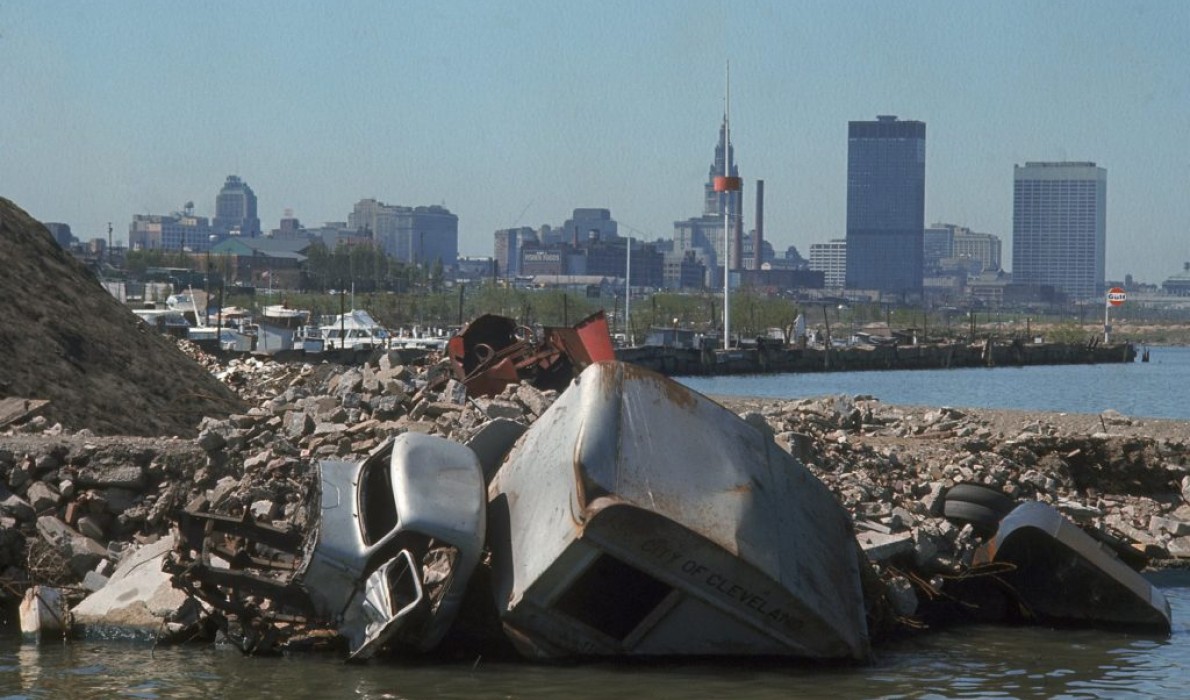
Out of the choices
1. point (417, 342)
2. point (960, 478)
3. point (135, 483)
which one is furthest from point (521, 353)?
point (417, 342)

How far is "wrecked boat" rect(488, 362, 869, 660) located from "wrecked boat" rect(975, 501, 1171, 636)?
213 centimetres

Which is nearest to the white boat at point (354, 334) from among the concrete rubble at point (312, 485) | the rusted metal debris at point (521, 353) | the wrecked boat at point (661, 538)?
the rusted metal debris at point (521, 353)

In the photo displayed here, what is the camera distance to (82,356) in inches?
835

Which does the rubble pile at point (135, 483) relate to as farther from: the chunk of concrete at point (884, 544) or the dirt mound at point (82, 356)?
the chunk of concrete at point (884, 544)

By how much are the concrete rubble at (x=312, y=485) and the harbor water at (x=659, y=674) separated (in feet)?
1.74

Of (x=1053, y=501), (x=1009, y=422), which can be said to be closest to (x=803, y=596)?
(x=1053, y=501)

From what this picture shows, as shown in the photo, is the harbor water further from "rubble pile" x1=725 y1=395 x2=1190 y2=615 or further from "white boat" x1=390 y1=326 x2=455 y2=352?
"white boat" x1=390 y1=326 x2=455 y2=352

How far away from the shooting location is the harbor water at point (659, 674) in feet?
35.6

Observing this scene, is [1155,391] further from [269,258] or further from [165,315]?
[269,258]

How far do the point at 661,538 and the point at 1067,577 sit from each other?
4548 millimetres

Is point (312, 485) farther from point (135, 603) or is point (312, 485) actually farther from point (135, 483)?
point (135, 483)

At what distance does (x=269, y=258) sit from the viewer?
18238cm

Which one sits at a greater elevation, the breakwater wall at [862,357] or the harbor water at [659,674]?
the harbor water at [659,674]

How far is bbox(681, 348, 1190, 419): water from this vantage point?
59.1 m
